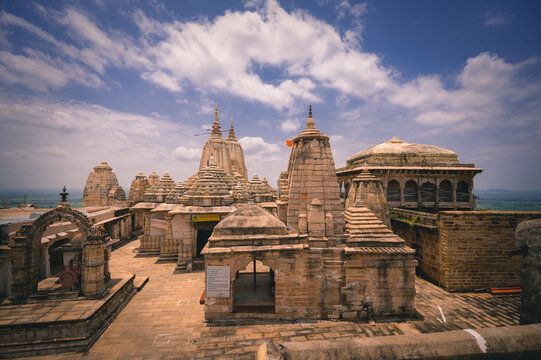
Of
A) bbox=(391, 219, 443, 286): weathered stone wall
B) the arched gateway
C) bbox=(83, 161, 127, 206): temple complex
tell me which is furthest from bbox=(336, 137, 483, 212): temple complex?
bbox=(83, 161, 127, 206): temple complex

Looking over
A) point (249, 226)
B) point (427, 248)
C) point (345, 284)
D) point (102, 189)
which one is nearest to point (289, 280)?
point (345, 284)

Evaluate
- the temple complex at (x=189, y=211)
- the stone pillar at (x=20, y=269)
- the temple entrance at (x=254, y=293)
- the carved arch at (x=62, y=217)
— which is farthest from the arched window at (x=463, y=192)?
the stone pillar at (x=20, y=269)

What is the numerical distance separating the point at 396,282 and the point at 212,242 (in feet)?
23.1

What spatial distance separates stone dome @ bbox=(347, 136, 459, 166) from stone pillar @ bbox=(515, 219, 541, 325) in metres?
17.8

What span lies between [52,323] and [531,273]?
12381 mm

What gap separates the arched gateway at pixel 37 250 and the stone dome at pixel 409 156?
2064 centimetres

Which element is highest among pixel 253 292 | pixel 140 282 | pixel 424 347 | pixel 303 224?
pixel 303 224

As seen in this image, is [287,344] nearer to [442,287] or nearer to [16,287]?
[16,287]

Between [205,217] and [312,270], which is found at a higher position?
[205,217]

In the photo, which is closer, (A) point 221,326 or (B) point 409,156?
(A) point 221,326

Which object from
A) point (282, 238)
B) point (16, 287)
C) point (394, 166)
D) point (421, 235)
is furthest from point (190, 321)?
point (394, 166)

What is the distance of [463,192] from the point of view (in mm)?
22719

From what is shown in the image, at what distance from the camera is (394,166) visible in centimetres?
2205

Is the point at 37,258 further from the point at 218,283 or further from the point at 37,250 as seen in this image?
the point at 218,283
